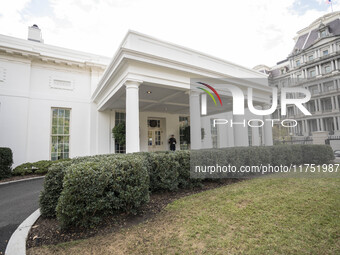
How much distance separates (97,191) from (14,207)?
2932 millimetres

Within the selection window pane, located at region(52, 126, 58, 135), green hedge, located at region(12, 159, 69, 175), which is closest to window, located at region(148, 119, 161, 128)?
window pane, located at region(52, 126, 58, 135)

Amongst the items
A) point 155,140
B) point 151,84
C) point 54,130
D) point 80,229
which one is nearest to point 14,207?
point 80,229

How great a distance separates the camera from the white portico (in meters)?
5.61

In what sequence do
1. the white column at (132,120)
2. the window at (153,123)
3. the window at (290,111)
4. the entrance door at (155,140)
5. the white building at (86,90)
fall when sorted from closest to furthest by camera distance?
the window at (290,111), the white column at (132,120), the white building at (86,90), the entrance door at (155,140), the window at (153,123)

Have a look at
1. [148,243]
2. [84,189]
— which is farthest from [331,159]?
[84,189]

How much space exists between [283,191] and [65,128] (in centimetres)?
1017

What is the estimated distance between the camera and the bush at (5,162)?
22.7 feet

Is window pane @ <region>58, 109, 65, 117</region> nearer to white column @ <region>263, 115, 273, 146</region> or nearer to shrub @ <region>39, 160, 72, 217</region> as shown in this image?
shrub @ <region>39, 160, 72, 217</region>

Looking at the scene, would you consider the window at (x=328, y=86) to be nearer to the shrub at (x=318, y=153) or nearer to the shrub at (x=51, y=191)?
the shrub at (x=318, y=153)

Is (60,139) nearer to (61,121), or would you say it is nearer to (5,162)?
(61,121)

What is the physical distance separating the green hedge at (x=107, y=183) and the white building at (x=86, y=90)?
2035 millimetres

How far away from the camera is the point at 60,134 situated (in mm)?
9375

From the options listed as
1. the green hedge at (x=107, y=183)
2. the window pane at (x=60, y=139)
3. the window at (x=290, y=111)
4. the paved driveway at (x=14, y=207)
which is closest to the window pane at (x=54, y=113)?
the window pane at (x=60, y=139)

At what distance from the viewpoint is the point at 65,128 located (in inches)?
374
